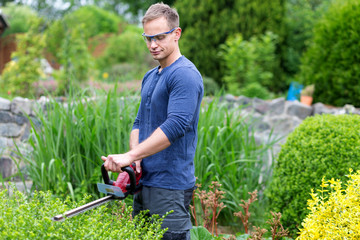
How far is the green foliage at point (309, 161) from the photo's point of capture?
2.62m

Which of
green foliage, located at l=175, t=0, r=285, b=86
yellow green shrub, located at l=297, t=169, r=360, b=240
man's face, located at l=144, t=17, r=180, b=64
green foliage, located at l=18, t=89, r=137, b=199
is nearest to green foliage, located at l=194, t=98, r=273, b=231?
green foliage, located at l=18, t=89, r=137, b=199

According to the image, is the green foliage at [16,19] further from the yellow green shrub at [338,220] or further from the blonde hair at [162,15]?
the yellow green shrub at [338,220]

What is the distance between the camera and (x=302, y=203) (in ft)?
8.66

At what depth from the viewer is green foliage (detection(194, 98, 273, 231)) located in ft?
10.3

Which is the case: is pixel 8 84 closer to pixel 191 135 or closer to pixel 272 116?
pixel 272 116

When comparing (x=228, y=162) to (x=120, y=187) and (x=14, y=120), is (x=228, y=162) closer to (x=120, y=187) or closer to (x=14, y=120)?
(x=120, y=187)

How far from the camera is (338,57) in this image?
5082 mm

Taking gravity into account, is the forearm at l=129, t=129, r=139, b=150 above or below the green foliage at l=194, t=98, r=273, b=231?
above

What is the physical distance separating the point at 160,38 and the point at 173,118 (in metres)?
0.41

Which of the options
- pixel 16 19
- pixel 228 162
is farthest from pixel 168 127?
pixel 16 19

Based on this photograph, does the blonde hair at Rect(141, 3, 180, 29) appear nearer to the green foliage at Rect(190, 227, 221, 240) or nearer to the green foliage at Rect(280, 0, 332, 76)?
the green foliage at Rect(190, 227, 221, 240)

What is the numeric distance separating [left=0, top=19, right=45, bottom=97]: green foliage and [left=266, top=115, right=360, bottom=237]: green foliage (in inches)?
202

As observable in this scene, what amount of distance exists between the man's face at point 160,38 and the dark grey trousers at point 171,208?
0.68 m

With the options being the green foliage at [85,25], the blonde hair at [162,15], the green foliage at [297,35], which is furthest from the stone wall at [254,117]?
the green foliage at [85,25]
